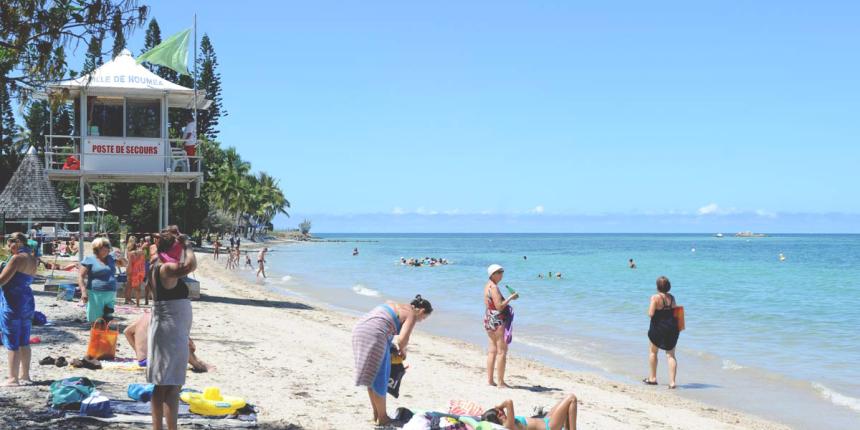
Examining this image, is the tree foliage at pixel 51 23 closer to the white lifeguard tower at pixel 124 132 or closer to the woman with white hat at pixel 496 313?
the woman with white hat at pixel 496 313

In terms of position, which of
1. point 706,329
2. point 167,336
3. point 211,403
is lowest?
point 706,329

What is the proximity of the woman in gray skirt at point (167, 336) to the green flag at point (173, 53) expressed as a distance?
43.5ft

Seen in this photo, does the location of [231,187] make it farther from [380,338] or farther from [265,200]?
[380,338]

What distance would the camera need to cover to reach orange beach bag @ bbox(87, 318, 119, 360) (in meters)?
8.29

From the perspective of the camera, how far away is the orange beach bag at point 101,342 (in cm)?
829

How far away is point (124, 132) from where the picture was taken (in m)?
16.2

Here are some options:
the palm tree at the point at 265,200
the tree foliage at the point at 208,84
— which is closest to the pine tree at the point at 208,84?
the tree foliage at the point at 208,84

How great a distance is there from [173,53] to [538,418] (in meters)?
14.2

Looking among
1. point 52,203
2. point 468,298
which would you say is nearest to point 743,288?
point 468,298

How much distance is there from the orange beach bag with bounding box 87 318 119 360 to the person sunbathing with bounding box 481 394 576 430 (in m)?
4.54

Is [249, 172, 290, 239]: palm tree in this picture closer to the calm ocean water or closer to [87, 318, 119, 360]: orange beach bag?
the calm ocean water

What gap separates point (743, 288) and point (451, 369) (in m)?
24.8

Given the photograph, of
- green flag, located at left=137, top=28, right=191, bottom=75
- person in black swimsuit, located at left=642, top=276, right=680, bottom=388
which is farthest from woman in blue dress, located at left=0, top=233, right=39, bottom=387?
green flag, located at left=137, top=28, right=191, bottom=75

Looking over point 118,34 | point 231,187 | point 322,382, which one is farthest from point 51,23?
point 231,187
